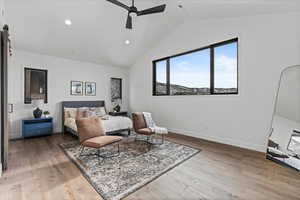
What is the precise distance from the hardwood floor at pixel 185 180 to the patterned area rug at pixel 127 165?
0.38 feet

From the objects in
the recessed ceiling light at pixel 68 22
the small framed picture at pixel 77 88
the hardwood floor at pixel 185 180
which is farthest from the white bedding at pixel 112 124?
the recessed ceiling light at pixel 68 22

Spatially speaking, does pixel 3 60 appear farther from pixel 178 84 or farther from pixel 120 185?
pixel 178 84

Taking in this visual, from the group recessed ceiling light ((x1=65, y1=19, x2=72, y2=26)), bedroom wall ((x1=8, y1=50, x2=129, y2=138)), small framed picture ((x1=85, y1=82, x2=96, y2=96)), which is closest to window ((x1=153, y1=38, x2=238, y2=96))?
bedroom wall ((x1=8, y1=50, x2=129, y2=138))

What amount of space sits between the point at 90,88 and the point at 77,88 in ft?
1.68

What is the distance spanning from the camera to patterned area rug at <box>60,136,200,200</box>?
2131mm

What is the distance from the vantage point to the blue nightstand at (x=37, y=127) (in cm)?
459

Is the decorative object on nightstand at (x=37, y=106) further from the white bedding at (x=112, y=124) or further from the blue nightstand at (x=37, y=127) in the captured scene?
the white bedding at (x=112, y=124)

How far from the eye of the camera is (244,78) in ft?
12.3

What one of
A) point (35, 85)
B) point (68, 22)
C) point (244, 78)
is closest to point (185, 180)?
point (244, 78)

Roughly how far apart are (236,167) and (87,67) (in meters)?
5.95

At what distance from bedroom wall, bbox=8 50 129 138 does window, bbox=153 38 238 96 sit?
228cm

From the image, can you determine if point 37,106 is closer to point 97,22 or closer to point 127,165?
point 97,22

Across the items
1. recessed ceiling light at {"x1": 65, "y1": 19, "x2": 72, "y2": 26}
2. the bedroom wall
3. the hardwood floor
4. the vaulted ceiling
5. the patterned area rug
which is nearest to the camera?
the hardwood floor

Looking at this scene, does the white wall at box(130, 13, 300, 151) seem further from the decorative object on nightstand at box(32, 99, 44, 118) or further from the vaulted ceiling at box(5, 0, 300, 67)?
the decorative object on nightstand at box(32, 99, 44, 118)
